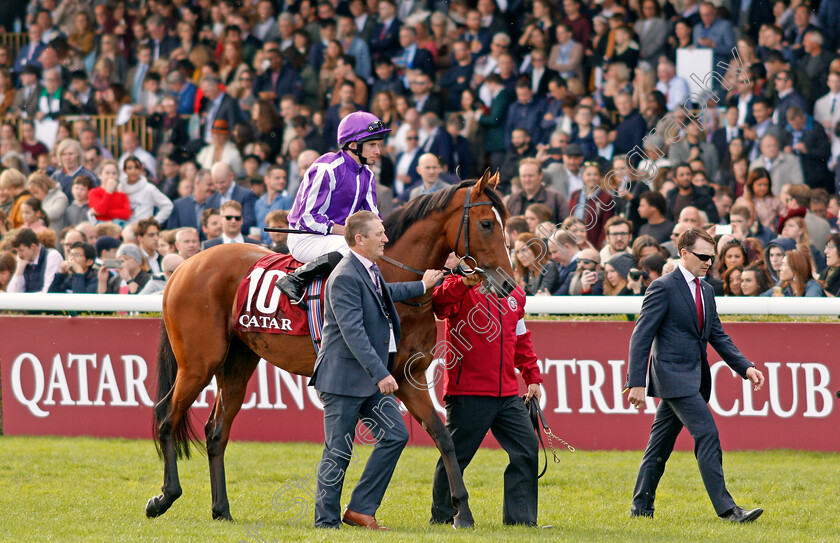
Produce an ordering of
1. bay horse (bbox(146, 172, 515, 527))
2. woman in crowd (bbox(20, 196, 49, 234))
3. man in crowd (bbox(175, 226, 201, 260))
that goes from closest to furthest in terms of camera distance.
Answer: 1. bay horse (bbox(146, 172, 515, 527))
2. man in crowd (bbox(175, 226, 201, 260))
3. woman in crowd (bbox(20, 196, 49, 234))

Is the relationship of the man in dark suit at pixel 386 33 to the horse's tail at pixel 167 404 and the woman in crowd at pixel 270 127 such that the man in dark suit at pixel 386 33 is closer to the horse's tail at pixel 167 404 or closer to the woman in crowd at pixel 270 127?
the woman in crowd at pixel 270 127

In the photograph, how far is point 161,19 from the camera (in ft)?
54.1

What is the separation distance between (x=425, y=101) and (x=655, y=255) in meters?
5.24

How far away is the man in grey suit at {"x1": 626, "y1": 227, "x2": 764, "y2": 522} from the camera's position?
5.94m

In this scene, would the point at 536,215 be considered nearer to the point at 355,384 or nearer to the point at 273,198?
the point at 273,198

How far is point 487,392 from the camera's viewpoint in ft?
19.4

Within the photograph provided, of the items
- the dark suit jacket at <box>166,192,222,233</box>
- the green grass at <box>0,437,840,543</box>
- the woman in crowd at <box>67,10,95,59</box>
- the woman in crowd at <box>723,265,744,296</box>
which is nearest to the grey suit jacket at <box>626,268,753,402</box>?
the green grass at <box>0,437,840,543</box>

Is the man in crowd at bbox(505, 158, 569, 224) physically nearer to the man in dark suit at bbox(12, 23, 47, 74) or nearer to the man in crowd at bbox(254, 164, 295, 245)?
the man in crowd at bbox(254, 164, 295, 245)

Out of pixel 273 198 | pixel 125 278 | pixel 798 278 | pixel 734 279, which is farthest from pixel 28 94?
pixel 798 278

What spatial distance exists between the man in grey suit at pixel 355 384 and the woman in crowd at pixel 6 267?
5597 mm

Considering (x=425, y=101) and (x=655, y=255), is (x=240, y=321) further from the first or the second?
(x=425, y=101)

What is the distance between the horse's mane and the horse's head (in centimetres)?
5

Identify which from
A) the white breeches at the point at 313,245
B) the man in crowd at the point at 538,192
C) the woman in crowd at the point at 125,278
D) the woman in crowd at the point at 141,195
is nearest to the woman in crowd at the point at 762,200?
the man in crowd at the point at 538,192

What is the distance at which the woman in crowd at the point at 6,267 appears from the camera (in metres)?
10.3
